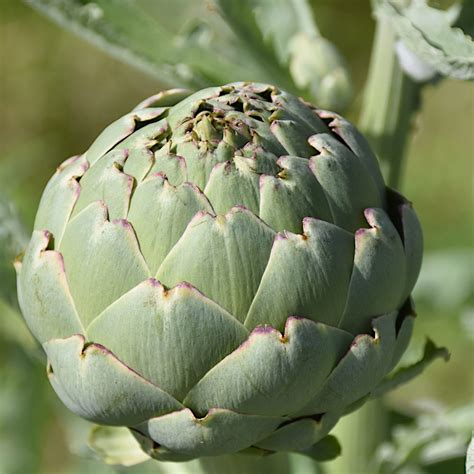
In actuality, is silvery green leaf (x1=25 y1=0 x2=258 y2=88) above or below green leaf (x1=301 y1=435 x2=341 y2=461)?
above

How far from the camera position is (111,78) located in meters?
→ 2.47

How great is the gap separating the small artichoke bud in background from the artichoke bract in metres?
0.25

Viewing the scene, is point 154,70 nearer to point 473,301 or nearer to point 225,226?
point 225,226

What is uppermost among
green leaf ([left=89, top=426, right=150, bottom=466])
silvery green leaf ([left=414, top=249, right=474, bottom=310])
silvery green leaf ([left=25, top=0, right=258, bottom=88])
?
silvery green leaf ([left=25, top=0, right=258, bottom=88])

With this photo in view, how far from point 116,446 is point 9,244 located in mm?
223

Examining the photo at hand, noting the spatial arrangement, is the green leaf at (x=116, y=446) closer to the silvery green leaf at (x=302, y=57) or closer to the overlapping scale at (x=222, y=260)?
the overlapping scale at (x=222, y=260)

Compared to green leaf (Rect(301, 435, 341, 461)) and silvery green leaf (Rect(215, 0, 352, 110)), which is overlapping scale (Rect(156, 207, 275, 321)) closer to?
green leaf (Rect(301, 435, 341, 461))

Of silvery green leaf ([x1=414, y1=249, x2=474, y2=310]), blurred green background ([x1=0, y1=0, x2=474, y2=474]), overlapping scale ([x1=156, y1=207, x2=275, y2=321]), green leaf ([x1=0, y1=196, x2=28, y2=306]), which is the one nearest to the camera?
overlapping scale ([x1=156, y1=207, x2=275, y2=321])

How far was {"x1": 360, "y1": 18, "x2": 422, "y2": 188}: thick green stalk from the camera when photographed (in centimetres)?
92

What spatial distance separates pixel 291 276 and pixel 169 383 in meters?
0.10

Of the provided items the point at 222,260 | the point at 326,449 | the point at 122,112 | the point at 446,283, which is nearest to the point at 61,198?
the point at 222,260

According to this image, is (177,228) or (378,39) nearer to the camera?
(177,228)

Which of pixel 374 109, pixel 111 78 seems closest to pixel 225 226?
pixel 374 109

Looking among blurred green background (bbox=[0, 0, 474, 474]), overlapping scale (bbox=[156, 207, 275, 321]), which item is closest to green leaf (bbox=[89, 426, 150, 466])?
overlapping scale (bbox=[156, 207, 275, 321])
